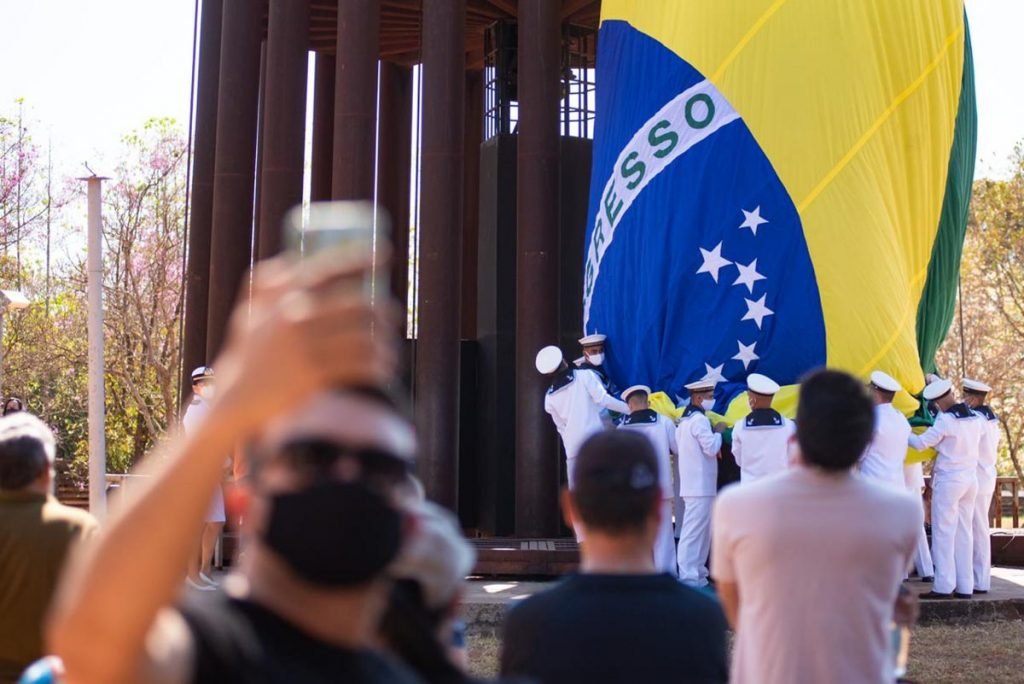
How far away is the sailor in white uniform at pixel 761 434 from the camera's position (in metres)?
10.3

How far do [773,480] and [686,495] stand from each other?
26.4 feet

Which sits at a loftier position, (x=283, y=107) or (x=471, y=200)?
(x=283, y=107)

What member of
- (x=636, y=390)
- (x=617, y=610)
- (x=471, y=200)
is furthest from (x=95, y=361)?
(x=471, y=200)

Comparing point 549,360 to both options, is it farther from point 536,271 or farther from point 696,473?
point 696,473

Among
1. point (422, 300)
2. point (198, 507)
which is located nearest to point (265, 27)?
point (422, 300)

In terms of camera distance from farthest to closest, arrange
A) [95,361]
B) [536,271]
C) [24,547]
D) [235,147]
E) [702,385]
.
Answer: [235,147], [536,271], [702,385], [95,361], [24,547]

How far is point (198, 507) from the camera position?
1.34 meters

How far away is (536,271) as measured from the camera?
531 inches

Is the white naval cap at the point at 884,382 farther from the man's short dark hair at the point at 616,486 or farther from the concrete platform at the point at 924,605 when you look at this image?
the man's short dark hair at the point at 616,486

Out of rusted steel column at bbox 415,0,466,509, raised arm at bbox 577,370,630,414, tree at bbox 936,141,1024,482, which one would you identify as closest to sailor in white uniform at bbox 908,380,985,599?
raised arm at bbox 577,370,630,414

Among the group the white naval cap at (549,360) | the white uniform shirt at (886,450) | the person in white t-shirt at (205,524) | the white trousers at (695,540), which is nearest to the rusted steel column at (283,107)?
the white naval cap at (549,360)

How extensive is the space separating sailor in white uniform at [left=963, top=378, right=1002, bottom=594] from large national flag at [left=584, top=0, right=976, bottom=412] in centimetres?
49

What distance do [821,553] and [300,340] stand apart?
2053mm

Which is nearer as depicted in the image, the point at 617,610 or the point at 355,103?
the point at 617,610
